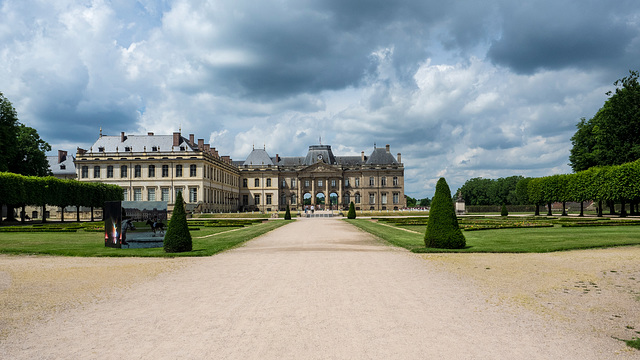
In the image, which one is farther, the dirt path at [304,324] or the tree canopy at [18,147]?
the tree canopy at [18,147]

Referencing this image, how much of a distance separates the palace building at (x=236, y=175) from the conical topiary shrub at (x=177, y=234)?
4837cm

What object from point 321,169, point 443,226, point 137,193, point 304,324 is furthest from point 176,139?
point 304,324

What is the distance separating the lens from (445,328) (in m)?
5.48

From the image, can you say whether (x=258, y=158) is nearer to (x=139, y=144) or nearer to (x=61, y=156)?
(x=139, y=144)

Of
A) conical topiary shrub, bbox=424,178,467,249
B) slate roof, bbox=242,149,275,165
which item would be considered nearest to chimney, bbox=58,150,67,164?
slate roof, bbox=242,149,275,165

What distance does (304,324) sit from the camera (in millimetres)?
5699

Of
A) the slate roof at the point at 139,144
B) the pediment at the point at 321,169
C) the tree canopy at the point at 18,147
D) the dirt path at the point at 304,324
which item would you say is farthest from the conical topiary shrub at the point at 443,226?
the pediment at the point at 321,169

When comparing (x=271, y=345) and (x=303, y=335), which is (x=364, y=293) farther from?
(x=271, y=345)

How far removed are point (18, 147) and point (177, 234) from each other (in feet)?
136

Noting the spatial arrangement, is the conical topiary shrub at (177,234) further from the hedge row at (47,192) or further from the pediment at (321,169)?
the pediment at (321,169)

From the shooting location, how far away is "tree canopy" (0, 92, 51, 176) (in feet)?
131

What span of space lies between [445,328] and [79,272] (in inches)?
360

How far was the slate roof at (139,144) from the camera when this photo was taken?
220 ft

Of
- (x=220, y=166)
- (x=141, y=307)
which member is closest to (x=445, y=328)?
(x=141, y=307)
